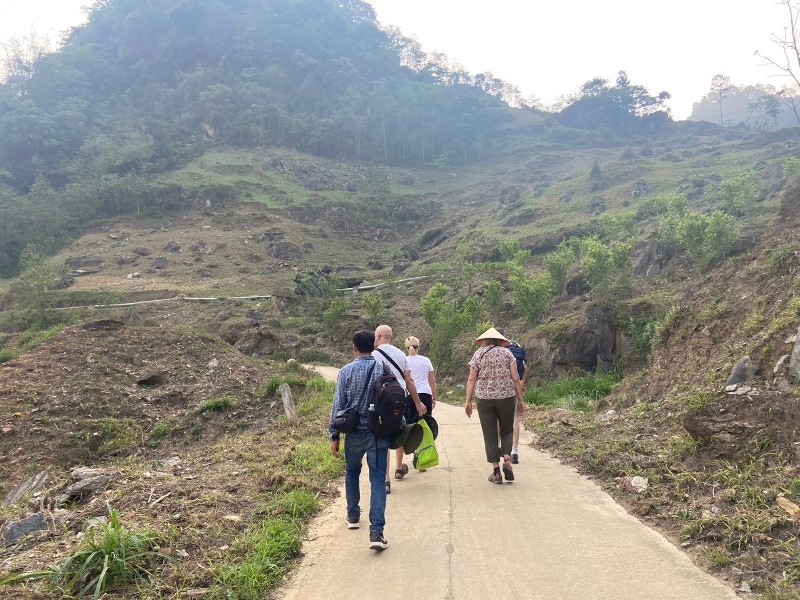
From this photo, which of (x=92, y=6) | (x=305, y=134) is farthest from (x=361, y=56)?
(x=92, y=6)

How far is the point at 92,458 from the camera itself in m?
9.54

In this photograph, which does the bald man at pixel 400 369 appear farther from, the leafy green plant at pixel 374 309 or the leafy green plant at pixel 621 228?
the leafy green plant at pixel 621 228

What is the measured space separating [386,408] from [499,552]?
56.0 inches

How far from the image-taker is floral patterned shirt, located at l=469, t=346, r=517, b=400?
218 inches

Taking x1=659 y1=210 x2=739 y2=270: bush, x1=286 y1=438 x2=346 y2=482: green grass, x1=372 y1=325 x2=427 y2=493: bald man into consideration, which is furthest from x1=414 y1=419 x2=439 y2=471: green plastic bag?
x1=659 y1=210 x2=739 y2=270: bush

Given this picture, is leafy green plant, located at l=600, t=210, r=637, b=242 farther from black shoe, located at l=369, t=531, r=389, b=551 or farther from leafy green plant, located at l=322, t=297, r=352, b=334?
black shoe, located at l=369, t=531, r=389, b=551

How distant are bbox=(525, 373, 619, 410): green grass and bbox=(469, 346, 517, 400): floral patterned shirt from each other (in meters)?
5.87

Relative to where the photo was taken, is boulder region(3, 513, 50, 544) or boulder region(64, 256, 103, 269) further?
boulder region(64, 256, 103, 269)

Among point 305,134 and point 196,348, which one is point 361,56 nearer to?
point 305,134

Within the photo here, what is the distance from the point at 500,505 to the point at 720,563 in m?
1.93

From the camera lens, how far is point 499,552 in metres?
3.81

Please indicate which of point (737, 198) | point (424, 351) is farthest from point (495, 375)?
A: point (737, 198)

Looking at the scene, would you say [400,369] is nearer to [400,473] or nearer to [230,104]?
[400,473]

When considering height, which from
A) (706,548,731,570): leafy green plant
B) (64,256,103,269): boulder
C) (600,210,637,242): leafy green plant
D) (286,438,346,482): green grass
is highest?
(600,210,637,242): leafy green plant
